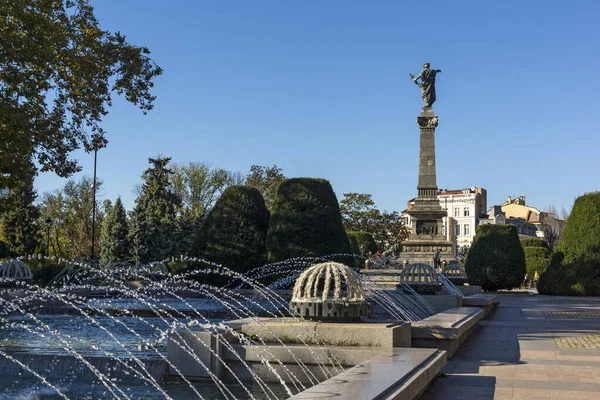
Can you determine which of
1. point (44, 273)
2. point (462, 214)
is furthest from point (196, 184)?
point (462, 214)

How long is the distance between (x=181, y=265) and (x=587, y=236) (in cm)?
1723

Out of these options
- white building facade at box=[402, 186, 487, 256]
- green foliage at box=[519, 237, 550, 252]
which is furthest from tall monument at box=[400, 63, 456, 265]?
white building facade at box=[402, 186, 487, 256]

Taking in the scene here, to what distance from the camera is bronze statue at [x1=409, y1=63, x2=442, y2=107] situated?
4756cm

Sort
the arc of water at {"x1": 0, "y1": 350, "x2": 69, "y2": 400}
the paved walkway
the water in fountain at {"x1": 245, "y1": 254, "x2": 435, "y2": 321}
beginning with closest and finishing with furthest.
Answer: the paved walkway → the arc of water at {"x1": 0, "y1": 350, "x2": 69, "y2": 400} → the water in fountain at {"x1": 245, "y1": 254, "x2": 435, "y2": 321}

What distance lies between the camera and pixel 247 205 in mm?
24891

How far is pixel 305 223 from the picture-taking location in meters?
23.5

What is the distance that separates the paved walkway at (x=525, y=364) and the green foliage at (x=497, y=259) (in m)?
16.2

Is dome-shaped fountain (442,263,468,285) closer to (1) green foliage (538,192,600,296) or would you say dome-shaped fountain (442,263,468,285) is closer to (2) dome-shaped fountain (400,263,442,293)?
(1) green foliage (538,192,600,296)

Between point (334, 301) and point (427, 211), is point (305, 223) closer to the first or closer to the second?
point (334, 301)

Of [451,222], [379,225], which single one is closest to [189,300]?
[379,225]

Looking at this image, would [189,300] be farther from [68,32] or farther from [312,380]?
[312,380]

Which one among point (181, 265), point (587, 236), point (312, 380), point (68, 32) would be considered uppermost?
point (68, 32)

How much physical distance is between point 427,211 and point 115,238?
22.4 m

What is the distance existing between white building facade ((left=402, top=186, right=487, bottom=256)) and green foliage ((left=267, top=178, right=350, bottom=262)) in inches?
3689
